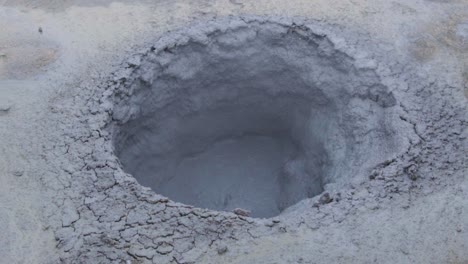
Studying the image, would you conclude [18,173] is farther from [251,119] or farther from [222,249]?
[251,119]

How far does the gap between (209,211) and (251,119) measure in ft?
9.42

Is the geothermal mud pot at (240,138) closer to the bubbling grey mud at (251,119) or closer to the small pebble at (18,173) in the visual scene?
the bubbling grey mud at (251,119)

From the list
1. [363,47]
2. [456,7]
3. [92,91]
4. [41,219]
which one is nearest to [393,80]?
[363,47]

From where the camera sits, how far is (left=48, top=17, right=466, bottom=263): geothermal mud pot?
402 centimetres

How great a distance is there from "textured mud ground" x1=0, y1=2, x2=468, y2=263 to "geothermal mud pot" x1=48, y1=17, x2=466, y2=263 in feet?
0.06

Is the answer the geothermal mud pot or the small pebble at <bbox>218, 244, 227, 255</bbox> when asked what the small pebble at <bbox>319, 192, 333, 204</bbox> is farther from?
the small pebble at <bbox>218, 244, 227, 255</bbox>

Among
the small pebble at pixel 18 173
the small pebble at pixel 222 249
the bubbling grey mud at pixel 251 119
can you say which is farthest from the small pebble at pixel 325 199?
the small pebble at pixel 18 173

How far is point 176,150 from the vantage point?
21.5 feet

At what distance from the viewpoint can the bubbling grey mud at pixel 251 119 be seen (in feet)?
17.9

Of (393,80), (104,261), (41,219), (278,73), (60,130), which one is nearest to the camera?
(104,261)

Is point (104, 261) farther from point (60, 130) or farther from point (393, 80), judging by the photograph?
point (393, 80)

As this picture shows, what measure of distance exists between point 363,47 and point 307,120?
1172mm

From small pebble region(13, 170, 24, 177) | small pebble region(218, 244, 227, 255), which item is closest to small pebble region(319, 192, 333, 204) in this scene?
small pebble region(218, 244, 227, 255)

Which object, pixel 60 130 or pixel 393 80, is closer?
pixel 60 130
